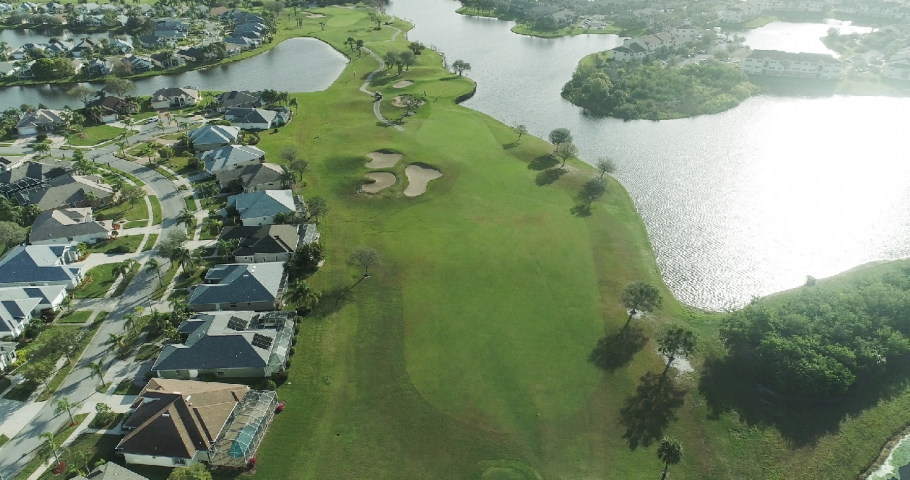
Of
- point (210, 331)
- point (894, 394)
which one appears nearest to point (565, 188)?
point (894, 394)

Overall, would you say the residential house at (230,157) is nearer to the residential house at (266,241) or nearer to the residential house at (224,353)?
the residential house at (266,241)

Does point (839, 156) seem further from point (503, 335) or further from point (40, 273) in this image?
point (40, 273)

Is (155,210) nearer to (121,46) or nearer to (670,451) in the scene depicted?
(670,451)

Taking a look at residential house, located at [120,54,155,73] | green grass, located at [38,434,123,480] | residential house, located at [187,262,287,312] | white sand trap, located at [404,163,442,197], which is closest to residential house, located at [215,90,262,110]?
residential house, located at [120,54,155,73]

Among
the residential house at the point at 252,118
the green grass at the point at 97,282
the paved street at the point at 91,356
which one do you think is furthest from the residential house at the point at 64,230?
the residential house at the point at 252,118

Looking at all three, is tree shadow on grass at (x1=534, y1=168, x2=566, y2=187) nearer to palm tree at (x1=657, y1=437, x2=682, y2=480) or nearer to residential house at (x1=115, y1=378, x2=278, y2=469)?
palm tree at (x1=657, y1=437, x2=682, y2=480)

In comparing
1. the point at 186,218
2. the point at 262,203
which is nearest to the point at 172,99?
the point at 186,218
